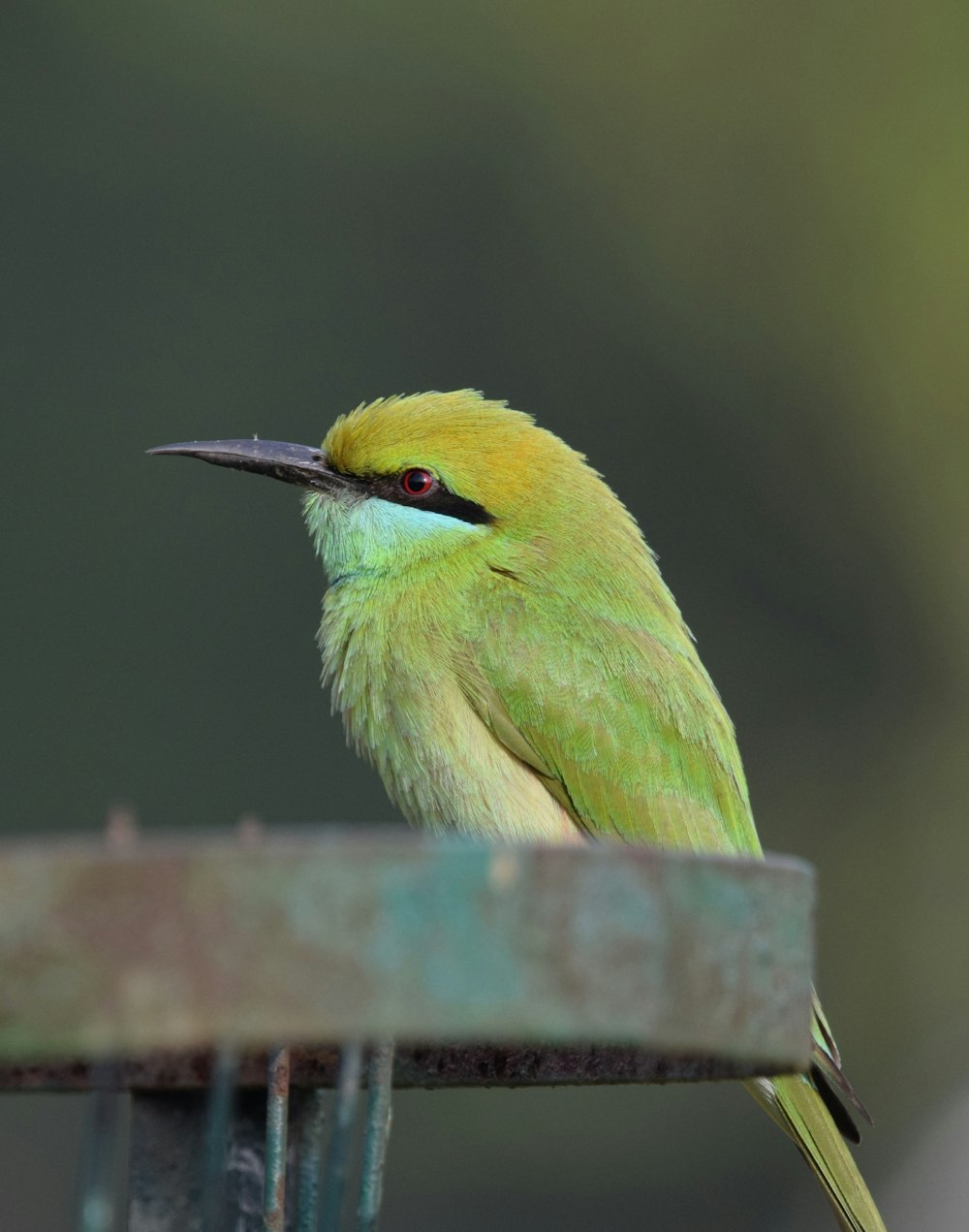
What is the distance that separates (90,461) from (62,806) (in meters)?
1.15

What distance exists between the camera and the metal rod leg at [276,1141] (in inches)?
39.7

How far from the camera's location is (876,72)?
6969mm

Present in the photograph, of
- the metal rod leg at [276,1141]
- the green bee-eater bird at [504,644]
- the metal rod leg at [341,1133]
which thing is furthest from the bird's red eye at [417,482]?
the metal rod leg at [341,1133]

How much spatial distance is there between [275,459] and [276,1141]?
1.52 meters

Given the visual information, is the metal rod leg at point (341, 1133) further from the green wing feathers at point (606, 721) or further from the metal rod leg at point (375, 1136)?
the green wing feathers at point (606, 721)

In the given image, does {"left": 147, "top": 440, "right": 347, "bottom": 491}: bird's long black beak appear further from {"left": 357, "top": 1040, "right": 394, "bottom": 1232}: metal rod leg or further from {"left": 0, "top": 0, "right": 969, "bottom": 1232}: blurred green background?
{"left": 0, "top": 0, "right": 969, "bottom": 1232}: blurred green background

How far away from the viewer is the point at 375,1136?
3.28 ft

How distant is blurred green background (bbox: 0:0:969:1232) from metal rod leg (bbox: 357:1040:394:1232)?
137 inches

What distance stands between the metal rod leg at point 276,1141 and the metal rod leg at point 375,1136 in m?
0.05

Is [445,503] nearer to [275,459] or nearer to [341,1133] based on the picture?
[275,459]

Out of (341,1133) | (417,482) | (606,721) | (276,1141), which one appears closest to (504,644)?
(606,721)

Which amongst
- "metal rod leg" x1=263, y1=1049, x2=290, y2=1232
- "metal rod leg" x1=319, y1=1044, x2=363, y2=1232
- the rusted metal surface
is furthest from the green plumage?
the rusted metal surface

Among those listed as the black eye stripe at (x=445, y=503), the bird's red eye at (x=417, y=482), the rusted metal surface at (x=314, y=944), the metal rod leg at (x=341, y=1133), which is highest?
the bird's red eye at (x=417, y=482)

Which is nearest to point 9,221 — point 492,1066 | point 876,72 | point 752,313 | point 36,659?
point 36,659
